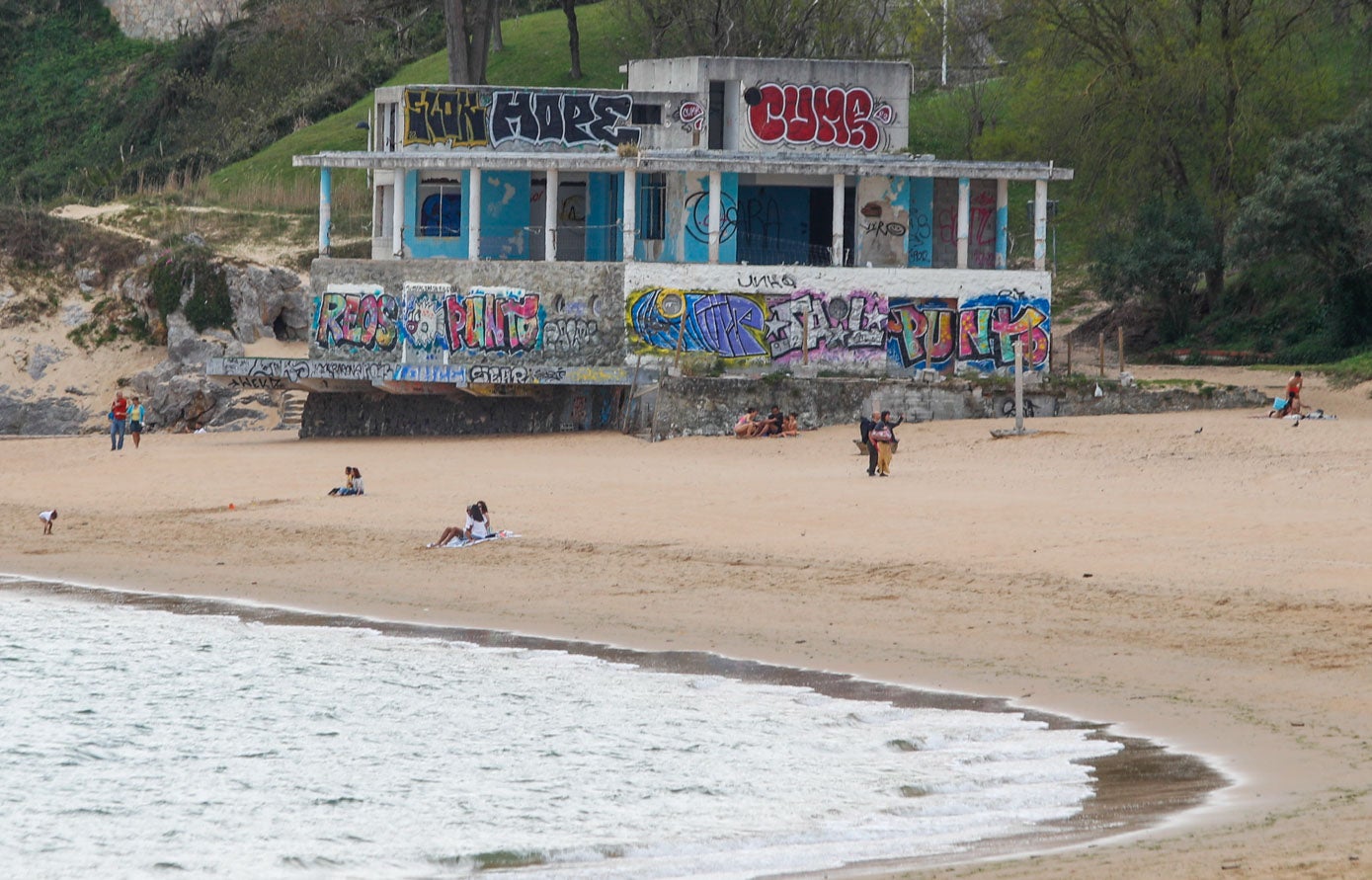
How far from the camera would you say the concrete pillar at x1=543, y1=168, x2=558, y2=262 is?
36.4 metres

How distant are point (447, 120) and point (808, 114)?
25.7 feet

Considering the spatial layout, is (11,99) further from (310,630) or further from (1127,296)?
(310,630)

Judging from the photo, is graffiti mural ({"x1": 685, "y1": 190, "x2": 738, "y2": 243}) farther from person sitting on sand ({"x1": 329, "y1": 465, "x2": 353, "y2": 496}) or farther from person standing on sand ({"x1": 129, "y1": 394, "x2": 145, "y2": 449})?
person sitting on sand ({"x1": 329, "y1": 465, "x2": 353, "y2": 496})

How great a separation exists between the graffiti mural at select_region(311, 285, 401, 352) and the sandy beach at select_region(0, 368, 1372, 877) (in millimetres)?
4198

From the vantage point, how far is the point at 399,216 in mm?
37719

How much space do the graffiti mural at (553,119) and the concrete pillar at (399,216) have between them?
2187 mm

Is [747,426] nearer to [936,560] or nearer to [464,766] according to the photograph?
[936,560]

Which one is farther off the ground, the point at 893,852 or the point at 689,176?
the point at 689,176

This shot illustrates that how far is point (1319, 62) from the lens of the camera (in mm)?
45844

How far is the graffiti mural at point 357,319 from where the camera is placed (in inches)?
1449

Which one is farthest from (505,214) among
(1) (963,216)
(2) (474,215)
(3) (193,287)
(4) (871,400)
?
(4) (871,400)

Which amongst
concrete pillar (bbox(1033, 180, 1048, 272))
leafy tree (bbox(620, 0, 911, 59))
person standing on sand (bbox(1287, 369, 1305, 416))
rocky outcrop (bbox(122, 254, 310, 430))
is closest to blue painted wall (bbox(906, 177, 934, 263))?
concrete pillar (bbox(1033, 180, 1048, 272))

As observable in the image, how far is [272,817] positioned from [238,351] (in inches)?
1237

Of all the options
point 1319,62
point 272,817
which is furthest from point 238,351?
point 272,817
